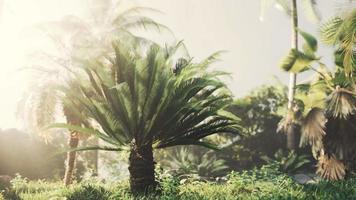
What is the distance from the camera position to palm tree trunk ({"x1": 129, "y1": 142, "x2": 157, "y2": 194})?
13.5 meters

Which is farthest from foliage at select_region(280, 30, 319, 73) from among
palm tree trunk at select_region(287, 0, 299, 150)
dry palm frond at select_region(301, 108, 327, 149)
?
palm tree trunk at select_region(287, 0, 299, 150)

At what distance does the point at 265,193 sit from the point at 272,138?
20035 mm

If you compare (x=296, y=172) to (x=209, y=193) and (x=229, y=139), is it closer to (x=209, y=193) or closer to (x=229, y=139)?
(x=229, y=139)

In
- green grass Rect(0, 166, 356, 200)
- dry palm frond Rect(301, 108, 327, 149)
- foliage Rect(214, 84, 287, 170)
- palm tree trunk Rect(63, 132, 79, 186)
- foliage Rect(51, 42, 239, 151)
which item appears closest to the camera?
green grass Rect(0, 166, 356, 200)

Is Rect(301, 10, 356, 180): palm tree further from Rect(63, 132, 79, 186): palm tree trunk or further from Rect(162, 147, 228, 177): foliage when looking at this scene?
Rect(162, 147, 228, 177): foliage

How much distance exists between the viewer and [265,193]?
40.3 feet

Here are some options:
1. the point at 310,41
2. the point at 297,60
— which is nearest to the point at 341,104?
the point at 297,60

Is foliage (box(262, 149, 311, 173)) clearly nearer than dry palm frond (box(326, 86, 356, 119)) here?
No

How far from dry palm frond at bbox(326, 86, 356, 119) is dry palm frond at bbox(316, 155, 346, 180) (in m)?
1.23

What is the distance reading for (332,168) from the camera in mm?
16125

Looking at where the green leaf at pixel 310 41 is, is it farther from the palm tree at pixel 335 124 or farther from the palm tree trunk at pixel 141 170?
the palm tree trunk at pixel 141 170

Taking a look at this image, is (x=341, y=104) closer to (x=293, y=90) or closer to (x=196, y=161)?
(x=293, y=90)

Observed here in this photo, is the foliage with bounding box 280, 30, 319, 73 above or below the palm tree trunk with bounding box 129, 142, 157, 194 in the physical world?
above

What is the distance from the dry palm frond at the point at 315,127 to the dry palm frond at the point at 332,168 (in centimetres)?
52
